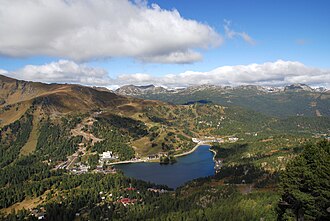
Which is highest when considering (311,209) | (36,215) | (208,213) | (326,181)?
(326,181)

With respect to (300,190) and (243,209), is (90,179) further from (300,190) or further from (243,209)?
(300,190)

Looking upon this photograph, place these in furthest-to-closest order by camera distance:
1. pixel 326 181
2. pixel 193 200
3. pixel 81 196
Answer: pixel 81 196
pixel 193 200
pixel 326 181

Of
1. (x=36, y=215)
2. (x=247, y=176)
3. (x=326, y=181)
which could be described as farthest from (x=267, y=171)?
(x=326, y=181)

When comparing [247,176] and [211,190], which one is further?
[247,176]

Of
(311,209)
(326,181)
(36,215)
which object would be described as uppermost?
(326,181)

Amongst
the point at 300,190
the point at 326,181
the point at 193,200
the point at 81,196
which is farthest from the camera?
the point at 81,196

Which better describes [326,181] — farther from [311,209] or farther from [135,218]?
[135,218]

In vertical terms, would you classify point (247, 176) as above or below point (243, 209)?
below

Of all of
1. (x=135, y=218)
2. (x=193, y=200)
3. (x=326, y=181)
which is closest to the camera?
(x=326, y=181)

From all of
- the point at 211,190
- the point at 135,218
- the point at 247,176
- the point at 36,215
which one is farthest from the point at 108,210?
the point at 247,176
